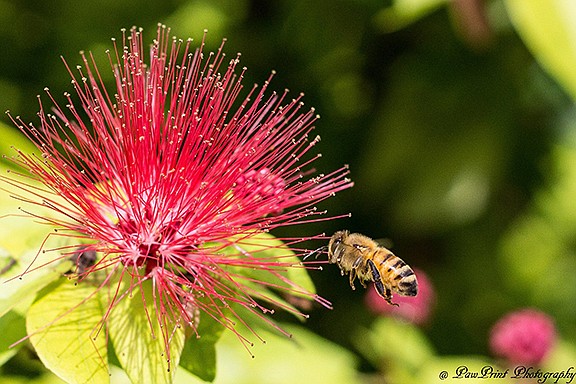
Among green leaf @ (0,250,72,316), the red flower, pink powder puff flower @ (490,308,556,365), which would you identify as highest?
the red flower

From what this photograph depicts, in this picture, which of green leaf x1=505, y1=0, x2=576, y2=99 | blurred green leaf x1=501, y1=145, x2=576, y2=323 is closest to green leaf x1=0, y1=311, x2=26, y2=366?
green leaf x1=505, y1=0, x2=576, y2=99

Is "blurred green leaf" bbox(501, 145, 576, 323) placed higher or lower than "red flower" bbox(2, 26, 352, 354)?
lower

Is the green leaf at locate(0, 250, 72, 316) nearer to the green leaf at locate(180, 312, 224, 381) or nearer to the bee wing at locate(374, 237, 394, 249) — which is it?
the green leaf at locate(180, 312, 224, 381)

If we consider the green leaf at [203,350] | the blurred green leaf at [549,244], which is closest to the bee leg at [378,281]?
the green leaf at [203,350]

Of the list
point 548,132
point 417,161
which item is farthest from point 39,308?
point 548,132

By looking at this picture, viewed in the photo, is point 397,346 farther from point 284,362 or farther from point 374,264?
point 374,264

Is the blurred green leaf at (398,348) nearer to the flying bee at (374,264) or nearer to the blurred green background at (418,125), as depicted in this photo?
the blurred green background at (418,125)

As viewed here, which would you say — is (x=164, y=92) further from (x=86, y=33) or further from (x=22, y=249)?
(x=86, y=33)

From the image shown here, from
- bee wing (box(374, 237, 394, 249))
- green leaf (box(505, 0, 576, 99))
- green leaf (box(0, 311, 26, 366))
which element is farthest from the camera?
bee wing (box(374, 237, 394, 249))
